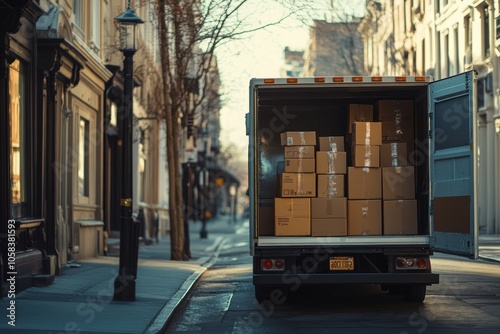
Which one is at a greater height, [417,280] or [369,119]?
[369,119]

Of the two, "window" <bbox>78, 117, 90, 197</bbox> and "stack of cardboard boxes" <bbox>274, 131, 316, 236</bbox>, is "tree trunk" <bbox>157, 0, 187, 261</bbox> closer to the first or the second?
"window" <bbox>78, 117, 90, 197</bbox>

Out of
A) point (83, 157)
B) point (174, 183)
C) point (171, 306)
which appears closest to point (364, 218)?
point (171, 306)

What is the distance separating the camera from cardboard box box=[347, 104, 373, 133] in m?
14.7

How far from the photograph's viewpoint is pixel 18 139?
16328 millimetres

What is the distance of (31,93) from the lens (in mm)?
16891

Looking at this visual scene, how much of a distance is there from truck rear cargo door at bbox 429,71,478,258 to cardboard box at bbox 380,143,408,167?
73cm

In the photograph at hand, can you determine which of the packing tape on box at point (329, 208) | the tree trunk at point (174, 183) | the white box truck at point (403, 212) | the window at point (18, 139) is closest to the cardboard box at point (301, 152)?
the white box truck at point (403, 212)

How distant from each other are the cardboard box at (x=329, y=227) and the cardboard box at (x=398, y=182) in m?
0.76

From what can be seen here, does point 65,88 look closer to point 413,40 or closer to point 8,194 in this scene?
point 8,194

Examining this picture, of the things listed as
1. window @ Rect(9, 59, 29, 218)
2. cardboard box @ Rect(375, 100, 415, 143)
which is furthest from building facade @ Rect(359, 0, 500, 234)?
window @ Rect(9, 59, 29, 218)

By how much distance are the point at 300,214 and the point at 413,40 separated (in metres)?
36.9

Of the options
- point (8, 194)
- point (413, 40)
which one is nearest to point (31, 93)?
point (8, 194)

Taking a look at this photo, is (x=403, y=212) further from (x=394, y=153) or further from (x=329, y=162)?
(x=329, y=162)

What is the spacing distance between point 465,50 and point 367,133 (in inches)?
1051
